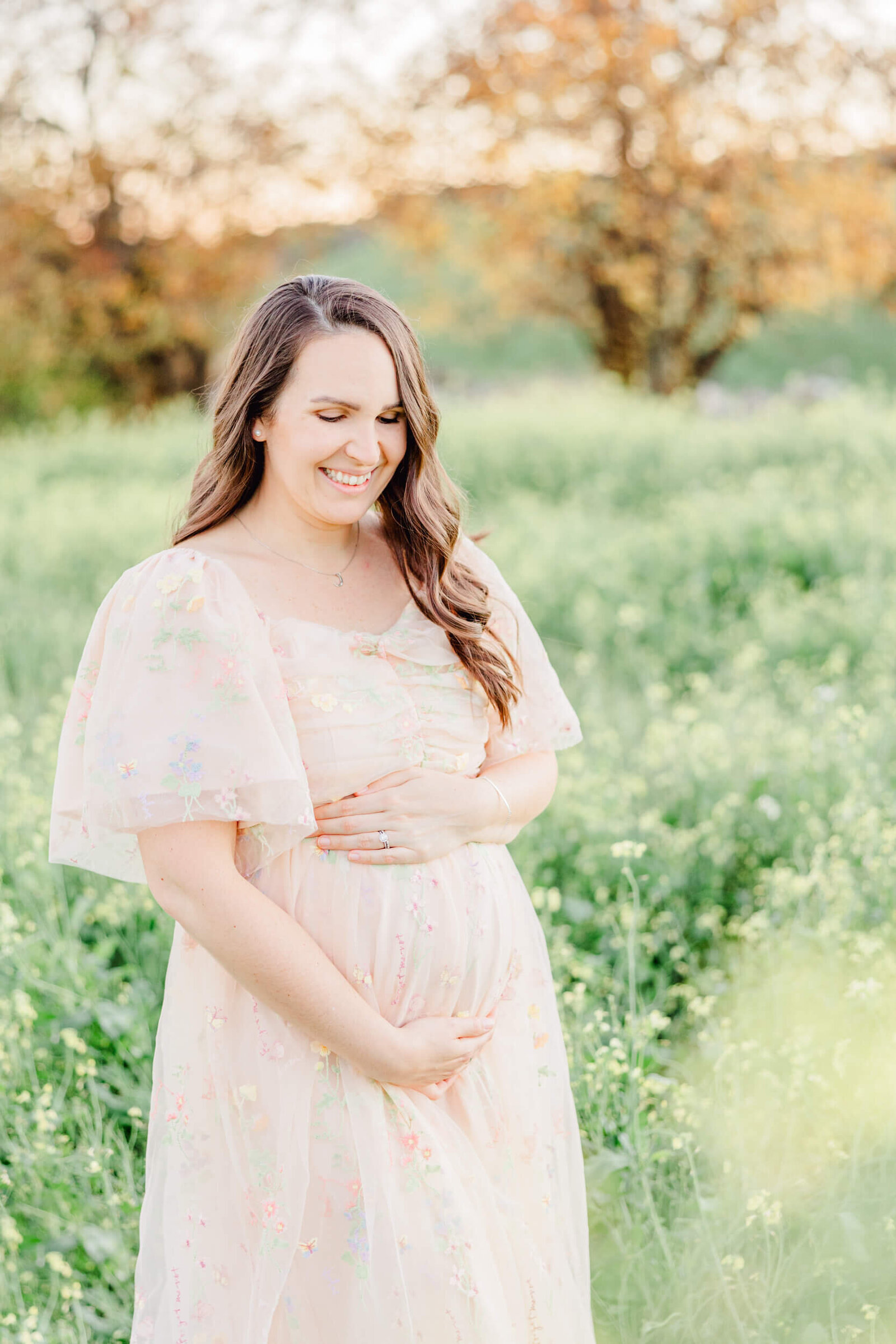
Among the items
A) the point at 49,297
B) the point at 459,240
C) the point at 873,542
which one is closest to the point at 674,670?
the point at 873,542

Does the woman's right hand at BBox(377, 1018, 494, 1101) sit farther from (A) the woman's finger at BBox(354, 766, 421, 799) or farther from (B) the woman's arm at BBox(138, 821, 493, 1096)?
(A) the woman's finger at BBox(354, 766, 421, 799)

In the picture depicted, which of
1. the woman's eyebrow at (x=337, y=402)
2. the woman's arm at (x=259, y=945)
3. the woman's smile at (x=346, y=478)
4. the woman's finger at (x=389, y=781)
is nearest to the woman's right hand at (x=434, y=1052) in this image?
the woman's arm at (x=259, y=945)

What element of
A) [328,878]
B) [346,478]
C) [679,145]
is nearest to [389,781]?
[328,878]

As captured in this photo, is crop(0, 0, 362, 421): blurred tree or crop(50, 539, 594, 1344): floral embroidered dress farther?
crop(0, 0, 362, 421): blurred tree

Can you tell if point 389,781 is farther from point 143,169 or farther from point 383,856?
point 143,169

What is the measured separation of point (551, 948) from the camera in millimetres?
3508

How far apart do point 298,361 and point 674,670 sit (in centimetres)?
453

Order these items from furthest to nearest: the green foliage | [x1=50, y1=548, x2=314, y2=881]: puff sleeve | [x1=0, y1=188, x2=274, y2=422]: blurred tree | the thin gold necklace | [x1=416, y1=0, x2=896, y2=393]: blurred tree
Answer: the green foliage, [x1=0, y1=188, x2=274, y2=422]: blurred tree, [x1=416, y1=0, x2=896, y2=393]: blurred tree, the thin gold necklace, [x1=50, y1=548, x2=314, y2=881]: puff sleeve

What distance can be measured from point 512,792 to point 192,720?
0.62 metres

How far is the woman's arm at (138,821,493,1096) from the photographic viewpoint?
5.62 feet

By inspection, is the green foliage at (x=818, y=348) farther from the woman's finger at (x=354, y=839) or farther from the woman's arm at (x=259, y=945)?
the woman's arm at (x=259, y=945)

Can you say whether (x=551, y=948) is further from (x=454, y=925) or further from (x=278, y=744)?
(x=278, y=744)

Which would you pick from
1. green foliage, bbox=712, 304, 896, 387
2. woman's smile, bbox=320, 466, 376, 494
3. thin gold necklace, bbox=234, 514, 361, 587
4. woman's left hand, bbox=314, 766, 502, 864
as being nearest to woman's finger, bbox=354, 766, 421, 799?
woman's left hand, bbox=314, 766, 502, 864

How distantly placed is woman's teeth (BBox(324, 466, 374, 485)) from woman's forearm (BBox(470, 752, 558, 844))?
1.75 ft
